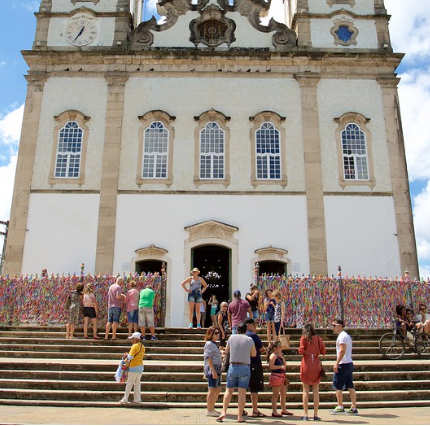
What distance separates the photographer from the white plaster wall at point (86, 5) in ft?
68.5

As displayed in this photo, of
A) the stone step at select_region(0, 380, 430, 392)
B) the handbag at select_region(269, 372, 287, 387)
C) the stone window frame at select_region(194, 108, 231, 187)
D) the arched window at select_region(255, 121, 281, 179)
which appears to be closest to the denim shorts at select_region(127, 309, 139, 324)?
the stone step at select_region(0, 380, 430, 392)

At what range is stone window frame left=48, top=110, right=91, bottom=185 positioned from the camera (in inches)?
724

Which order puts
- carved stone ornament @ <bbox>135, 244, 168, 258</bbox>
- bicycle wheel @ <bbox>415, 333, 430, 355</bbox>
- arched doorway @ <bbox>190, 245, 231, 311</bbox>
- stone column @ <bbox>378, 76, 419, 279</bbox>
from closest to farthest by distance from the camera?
1. bicycle wheel @ <bbox>415, 333, 430, 355</bbox>
2. carved stone ornament @ <bbox>135, 244, 168, 258</bbox>
3. stone column @ <bbox>378, 76, 419, 279</bbox>
4. arched doorway @ <bbox>190, 245, 231, 311</bbox>

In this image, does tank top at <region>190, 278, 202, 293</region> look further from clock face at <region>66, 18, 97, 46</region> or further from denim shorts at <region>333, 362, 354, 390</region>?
clock face at <region>66, 18, 97, 46</region>

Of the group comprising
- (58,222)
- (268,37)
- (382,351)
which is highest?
(268,37)

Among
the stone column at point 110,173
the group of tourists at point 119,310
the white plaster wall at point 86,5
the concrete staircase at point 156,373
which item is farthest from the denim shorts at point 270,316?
the white plaster wall at point 86,5

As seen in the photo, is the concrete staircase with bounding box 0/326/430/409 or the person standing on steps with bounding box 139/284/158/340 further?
the person standing on steps with bounding box 139/284/158/340

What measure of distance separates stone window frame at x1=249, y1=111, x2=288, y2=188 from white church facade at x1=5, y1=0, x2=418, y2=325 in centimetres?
6

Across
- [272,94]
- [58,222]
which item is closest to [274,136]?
[272,94]

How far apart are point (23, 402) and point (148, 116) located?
502 inches

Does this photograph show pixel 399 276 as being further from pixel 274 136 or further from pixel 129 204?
pixel 129 204

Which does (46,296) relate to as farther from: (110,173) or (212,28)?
(212,28)

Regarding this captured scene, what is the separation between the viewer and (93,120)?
19.2 meters

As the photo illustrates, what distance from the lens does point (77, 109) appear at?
19297 mm
